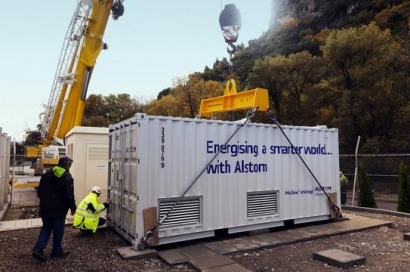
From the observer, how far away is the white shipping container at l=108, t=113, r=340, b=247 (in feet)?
22.3

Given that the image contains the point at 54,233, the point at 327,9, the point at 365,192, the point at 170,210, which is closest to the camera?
the point at 54,233

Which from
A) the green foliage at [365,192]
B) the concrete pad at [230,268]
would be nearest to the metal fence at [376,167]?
the green foliage at [365,192]

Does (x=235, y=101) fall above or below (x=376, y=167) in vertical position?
above

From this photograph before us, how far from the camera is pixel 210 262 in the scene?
609 centimetres

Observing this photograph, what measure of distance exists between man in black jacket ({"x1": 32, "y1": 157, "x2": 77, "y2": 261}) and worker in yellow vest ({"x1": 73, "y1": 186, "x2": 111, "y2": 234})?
4.17 ft

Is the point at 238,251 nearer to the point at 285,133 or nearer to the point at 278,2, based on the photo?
the point at 285,133

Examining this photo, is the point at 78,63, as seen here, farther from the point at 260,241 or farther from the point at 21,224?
the point at 260,241

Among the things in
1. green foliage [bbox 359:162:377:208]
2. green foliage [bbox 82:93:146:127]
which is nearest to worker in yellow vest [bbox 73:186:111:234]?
green foliage [bbox 359:162:377:208]

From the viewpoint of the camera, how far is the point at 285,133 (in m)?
8.65

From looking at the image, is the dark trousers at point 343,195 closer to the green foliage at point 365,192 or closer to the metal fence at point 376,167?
the green foliage at point 365,192

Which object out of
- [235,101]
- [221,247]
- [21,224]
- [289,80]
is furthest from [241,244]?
[289,80]

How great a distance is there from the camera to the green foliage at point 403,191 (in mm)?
11648

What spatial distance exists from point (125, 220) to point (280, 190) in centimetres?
360

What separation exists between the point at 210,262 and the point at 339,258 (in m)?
2.21
